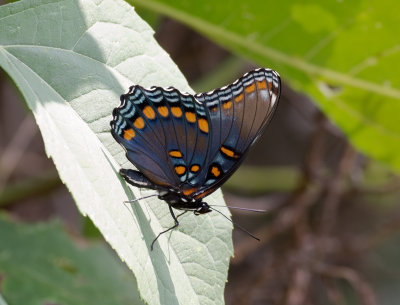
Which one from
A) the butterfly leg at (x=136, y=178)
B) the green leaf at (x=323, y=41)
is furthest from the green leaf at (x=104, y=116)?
the green leaf at (x=323, y=41)

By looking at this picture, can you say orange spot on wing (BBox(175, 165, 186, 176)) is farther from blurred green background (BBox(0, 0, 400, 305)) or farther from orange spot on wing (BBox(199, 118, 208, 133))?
blurred green background (BBox(0, 0, 400, 305))

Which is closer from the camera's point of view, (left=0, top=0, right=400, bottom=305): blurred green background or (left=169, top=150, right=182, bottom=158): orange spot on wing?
(left=169, top=150, right=182, bottom=158): orange spot on wing

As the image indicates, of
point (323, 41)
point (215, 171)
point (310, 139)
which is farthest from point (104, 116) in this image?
point (310, 139)

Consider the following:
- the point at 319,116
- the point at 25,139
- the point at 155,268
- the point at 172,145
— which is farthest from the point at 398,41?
the point at 25,139

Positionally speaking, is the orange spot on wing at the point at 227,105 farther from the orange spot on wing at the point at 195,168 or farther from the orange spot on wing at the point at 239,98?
the orange spot on wing at the point at 195,168

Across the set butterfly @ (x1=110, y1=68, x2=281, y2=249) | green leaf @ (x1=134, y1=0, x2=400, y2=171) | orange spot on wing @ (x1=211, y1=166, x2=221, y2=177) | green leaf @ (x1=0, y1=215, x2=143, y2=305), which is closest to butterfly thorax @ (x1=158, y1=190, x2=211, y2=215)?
butterfly @ (x1=110, y1=68, x2=281, y2=249)

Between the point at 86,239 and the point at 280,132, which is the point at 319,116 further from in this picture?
the point at 280,132
